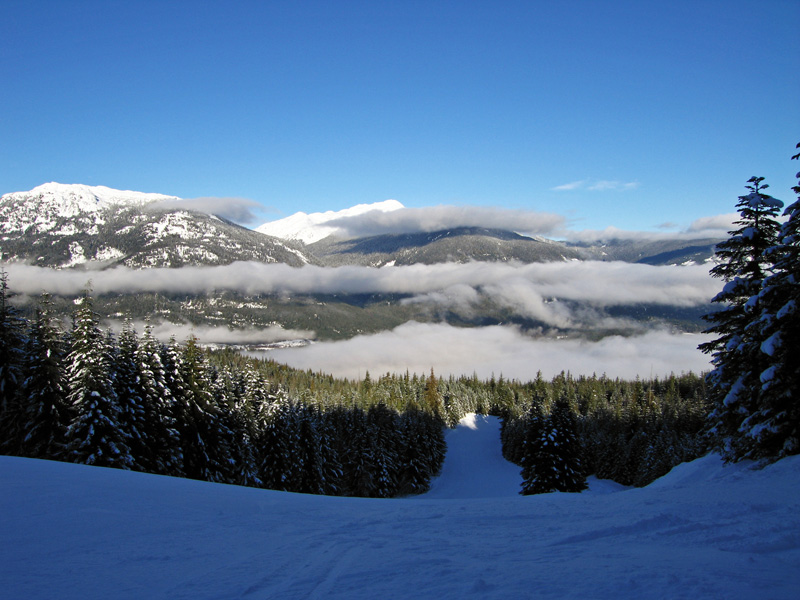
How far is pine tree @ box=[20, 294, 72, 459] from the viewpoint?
26531mm

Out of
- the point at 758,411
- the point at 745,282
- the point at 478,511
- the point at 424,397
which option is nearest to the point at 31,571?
the point at 478,511

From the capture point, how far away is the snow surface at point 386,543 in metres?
6.77

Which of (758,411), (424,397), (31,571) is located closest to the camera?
(31,571)

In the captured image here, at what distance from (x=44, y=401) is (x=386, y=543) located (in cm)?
2606

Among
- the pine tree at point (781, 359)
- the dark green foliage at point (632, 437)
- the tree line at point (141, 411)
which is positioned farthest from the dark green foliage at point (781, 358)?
A: the tree line at point (141, 411)

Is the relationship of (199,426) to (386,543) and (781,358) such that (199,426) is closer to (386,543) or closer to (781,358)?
(386,543)

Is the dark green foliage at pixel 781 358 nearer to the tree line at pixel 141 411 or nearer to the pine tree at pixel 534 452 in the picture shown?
the pine tree at pixel 534 452

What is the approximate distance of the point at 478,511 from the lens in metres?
13.3

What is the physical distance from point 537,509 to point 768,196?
58.0 ft

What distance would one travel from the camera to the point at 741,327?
66.5 ft

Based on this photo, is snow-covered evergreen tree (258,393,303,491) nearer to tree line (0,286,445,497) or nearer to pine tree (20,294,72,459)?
tree line (0,286,445,497)

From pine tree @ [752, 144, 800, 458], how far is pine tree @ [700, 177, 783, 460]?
65 cm

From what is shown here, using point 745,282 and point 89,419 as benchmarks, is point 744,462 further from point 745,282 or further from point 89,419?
point 89,419

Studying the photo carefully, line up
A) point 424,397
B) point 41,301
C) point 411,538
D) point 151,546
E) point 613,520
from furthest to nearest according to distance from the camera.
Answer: point 424,397 < point 41,301 < point 613,520 < point 411,538 < point 151,546
